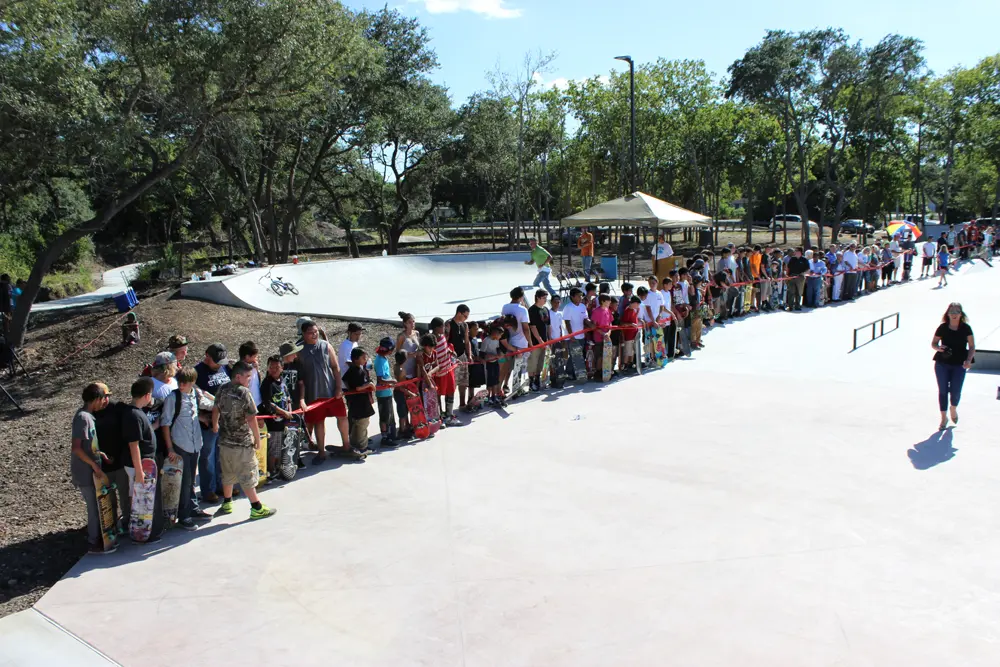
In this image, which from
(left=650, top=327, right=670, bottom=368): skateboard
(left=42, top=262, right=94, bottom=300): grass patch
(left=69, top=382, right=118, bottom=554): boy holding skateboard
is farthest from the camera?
(left=42, top=262, right=94, bottom=300): grass patch

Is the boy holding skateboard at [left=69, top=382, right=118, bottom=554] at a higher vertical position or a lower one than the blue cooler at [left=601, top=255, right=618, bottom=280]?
lower

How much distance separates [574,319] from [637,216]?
7340 millimetres

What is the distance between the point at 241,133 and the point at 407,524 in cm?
2169

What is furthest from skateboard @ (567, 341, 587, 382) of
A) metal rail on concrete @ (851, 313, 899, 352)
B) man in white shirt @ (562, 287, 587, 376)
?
metal rail on concrete @ (851, 313, 899, 352)

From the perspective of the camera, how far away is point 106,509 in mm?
5566

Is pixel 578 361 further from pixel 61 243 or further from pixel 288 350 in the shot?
pixel 61 243

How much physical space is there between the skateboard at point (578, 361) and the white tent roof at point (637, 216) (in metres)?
7.30

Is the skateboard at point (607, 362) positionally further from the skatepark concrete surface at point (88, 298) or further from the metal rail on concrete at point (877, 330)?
the skatepark concrete surface at point (88, 298)

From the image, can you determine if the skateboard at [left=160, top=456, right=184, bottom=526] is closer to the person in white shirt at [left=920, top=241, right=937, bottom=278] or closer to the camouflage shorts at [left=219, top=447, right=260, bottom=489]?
the camouflage shorts at [left=219, top=447, right=260, bottom=489]

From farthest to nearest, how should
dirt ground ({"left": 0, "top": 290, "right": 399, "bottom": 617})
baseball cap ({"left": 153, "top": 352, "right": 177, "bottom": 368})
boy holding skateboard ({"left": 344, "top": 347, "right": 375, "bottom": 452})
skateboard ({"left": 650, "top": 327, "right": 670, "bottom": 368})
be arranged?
skateboard ({"left": 650, "top": 327, "right": 670, "bottom": 368}), boy holding skateboard ({"left": 344, "top": 347, "right": 375, "bottom": 452}), baseball cap ({"left": 153, "top": 352, "right": 177, "bottom": 368}), dirt ground ({"left": 0, "top": 290, "right": 399, "bottom": 617})

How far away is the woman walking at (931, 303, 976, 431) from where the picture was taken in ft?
25.3

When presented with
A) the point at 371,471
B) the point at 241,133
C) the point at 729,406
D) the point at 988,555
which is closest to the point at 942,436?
the point at 729,406

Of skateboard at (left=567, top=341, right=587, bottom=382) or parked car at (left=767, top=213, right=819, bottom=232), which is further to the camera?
parked car at (left=767, top=213, right=819, bottom=232)

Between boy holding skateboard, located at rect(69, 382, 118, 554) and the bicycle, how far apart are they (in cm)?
1464
